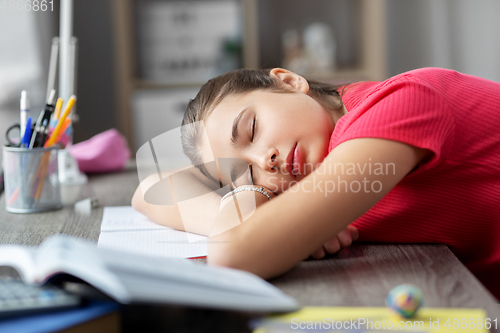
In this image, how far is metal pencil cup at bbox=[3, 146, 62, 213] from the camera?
874 mm

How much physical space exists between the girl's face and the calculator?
0.39 meters

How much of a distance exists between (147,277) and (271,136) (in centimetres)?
41

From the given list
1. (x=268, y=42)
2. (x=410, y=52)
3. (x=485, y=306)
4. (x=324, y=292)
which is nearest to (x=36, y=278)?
(x=324, y=292)

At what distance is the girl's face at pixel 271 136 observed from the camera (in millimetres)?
747

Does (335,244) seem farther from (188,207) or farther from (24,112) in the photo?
(24,112)

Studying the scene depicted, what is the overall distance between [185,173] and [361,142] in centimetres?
47

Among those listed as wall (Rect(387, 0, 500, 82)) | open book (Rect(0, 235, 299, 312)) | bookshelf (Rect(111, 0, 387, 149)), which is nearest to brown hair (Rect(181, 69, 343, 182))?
open book (Rect(0, 235, 299, 312))

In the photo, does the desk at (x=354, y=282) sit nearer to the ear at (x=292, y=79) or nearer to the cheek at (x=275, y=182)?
the cheek at (x=275, y=182)

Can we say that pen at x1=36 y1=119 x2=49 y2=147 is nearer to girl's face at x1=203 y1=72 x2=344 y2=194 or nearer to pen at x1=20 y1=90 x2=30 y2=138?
pen at x1=20 y1=90 x2=30 y2=138

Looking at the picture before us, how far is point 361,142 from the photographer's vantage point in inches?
21.6

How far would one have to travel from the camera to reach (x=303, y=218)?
20.5 inches

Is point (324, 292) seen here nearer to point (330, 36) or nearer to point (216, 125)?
point (216, 125)

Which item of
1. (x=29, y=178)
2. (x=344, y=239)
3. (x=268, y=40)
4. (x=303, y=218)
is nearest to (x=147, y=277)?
(x=303, y=218)

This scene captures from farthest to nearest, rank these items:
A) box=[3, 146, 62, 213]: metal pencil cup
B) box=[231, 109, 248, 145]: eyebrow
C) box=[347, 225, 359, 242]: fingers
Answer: box=[3, 146, 62, 213]: metal pencil cup
box=[231, 109, 248, 145]: eyebrow
box=[347, 225, 359, 242]: fingers
